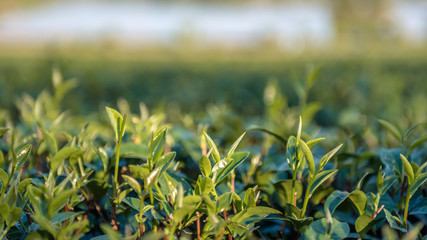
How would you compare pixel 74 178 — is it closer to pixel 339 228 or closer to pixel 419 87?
pixel 339 228

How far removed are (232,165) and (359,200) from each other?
32cm

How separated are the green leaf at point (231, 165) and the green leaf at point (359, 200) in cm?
27

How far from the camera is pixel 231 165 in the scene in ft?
2.94

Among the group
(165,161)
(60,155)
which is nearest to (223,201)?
(165,161)

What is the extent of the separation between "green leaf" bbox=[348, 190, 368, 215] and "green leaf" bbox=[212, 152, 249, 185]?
275mm

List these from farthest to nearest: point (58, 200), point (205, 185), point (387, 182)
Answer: point (387, 182) → point (205, 185) → point (58, 200)

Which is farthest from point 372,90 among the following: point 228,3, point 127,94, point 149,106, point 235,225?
point 228,3

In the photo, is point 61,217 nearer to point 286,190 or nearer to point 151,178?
point 151,178

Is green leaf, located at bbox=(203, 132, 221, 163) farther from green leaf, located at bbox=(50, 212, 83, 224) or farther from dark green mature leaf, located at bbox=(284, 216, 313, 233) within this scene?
green leaf, located at bbox=(50, 212, 83, 224)

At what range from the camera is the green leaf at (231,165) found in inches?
35.0

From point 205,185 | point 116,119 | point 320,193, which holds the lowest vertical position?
point 320,193

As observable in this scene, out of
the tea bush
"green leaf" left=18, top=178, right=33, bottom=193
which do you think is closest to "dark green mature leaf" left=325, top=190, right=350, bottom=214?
the tea bush

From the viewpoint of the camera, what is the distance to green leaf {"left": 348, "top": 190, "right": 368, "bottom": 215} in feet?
2.95

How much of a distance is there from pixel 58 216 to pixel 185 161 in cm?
58
